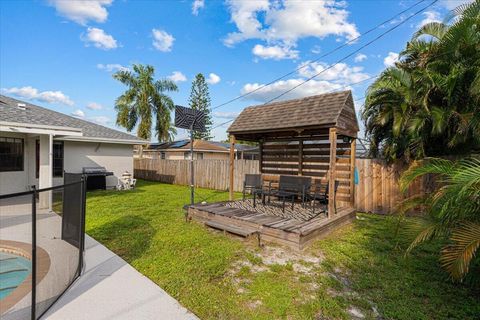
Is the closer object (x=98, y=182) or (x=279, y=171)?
(x=279, y=171)

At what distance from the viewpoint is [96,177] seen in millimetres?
12586

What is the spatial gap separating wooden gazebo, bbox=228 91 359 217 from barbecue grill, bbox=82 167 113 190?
784 cm

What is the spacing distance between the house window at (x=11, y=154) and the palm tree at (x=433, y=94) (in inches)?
498

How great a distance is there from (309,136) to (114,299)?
677 centimetres

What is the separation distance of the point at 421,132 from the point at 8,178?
13.8m

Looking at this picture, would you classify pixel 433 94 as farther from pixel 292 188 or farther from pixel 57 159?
pixel 57 159

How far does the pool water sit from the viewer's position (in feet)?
9.95

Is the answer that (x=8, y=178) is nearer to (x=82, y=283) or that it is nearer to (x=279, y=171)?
(x=82, y=283)

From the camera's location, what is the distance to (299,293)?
11.0 feet

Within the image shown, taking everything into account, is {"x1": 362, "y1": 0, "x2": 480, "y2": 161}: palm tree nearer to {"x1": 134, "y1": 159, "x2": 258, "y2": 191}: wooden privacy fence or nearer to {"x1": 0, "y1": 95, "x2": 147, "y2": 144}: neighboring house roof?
{"x1": 134, "y1": 159, "x2": 258, "y2": 191}: wooden privacy fence

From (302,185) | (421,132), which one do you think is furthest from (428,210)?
(421,132)

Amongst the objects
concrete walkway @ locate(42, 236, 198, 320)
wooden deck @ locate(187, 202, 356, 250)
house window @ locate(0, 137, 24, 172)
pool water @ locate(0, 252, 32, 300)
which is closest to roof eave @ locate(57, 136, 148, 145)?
house window @ locate(0, 137, 24, 172)

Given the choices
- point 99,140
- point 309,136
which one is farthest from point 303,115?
point 99,140

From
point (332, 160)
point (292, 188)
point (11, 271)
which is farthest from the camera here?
point (292, 188)
